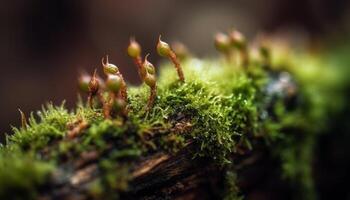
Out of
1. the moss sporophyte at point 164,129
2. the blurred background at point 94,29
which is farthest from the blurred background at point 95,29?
the moss sporophyte at point 164,129

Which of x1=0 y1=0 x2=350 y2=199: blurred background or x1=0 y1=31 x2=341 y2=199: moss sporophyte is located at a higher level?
x1=0 y1=0 x2=350 y2=199: blurred background

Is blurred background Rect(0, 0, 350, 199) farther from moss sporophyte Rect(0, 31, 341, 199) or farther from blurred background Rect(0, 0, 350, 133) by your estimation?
moss sporophyte Rect(0, 31, 341, 199)

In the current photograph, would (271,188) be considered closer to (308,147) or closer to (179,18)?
(308,147)

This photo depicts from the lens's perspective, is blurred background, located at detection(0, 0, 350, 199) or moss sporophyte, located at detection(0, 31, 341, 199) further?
blurred background, located at detection(0, 0, 350, 199)

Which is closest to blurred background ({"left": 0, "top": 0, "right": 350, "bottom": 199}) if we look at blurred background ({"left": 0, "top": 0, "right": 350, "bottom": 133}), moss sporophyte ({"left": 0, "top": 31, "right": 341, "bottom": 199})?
blurred background ({"left": 0, "top": 0, "right": 350, "bottom": 133})

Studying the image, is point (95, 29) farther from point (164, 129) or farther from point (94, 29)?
point (164, 129)

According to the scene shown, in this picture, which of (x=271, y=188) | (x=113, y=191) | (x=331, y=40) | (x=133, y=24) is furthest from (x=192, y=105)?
(x=133, y=24)
